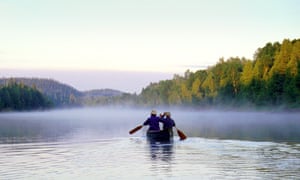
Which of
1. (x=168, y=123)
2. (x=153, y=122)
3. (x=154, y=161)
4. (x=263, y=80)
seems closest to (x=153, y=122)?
(x=153, y=122)

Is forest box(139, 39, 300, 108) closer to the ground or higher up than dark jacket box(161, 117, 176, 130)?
higher up

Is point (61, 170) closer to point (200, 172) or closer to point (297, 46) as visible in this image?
point (200, 172)

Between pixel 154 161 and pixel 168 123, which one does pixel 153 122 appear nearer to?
pixel 168 123

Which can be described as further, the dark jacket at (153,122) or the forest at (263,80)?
the forest at (263,80)

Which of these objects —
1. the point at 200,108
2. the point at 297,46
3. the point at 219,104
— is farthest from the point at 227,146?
the point at 200,108

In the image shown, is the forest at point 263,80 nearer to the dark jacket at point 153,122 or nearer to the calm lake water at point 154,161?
the dark jacket at point 153,122

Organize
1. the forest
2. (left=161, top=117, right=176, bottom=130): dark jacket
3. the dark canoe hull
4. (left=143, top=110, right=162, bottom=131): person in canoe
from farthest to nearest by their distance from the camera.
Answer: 1. the forest
2. (left=143, top=110, right=162, bottom=131): person in canoe
3. (left=161, top=117, right=176, bottom=130): dark jacket
4. the dark canoe hull

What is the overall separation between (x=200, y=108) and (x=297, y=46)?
71779mm

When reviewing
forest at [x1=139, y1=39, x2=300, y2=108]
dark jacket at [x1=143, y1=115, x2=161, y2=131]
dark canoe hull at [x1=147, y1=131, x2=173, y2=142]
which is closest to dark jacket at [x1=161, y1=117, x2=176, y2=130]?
dark canoe hull at [x1=147, y1=131, x2=173, y2=142]

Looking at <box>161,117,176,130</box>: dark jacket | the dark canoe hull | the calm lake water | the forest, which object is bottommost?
the calm lake water

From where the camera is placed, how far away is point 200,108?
180 m

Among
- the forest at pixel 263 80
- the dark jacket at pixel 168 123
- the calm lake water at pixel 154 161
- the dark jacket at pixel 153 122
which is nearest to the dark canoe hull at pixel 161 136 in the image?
the dark jacket at pixel 168 123

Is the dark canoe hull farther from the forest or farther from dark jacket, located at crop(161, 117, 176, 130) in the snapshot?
the forest

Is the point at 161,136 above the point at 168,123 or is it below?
→ below
